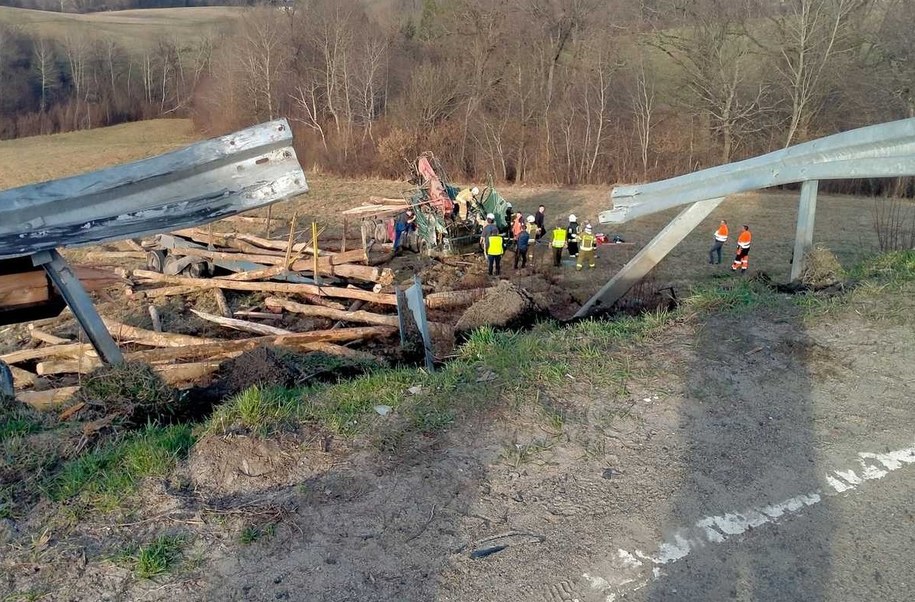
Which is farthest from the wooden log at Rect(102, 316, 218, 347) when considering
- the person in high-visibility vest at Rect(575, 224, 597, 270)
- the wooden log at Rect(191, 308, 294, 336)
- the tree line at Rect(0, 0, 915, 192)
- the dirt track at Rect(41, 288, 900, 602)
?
the tree line at Rect(0, 0, 915, 192)

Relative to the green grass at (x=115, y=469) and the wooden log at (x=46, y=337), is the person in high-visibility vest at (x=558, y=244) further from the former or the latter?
the green grass at (x=115, y=469)

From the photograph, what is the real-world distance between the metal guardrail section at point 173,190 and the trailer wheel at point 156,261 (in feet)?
36.9

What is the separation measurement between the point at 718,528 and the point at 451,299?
28.6ft

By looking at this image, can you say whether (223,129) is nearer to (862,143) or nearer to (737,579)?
(862,143)

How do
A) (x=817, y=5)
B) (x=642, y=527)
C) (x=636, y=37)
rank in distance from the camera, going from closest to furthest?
(x=642, y=527) → (x=817, y=5) → (x=636, y=37)

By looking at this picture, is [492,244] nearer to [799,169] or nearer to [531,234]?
[531,234]

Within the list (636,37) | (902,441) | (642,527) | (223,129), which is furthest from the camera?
(223,129)

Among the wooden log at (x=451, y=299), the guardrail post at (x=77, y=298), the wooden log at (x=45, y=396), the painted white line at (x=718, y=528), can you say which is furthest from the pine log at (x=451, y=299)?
the painted white line at (x=718, y=528)

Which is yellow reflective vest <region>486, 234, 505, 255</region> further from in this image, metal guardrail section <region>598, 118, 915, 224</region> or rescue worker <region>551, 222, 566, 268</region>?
metal guardrail section <region>598, 118, 915, 224</region>

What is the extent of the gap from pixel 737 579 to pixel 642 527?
1.64ft

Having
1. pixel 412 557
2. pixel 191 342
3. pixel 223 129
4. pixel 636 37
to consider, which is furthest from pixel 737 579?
pixel 223 129

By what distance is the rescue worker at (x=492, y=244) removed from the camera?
15.8m

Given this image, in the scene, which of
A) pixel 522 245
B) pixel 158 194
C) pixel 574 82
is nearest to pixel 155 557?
pixel 158 194

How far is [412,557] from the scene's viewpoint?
3.24 m
